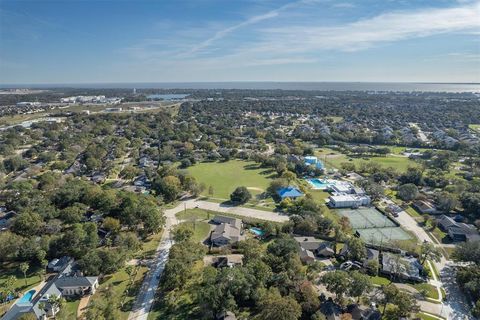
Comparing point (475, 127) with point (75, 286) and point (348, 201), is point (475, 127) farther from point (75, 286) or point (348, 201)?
point (75, 286)

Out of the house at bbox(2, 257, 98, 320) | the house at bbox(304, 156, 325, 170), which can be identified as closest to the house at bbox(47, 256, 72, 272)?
the house at bbox(2, 257, 98, 320)

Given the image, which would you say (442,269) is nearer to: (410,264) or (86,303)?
(410,264)

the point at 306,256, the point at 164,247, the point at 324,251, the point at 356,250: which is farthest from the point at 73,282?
the point at 356,250

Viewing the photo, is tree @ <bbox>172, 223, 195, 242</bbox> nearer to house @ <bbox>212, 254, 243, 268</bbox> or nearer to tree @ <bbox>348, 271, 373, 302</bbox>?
house @ <bbox>212, 254, 243, 268</bbox>

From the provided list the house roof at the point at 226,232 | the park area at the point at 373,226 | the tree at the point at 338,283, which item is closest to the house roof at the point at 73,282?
the house roof at the point at 226,232

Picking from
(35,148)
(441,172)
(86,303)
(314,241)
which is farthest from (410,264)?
(35,148)
